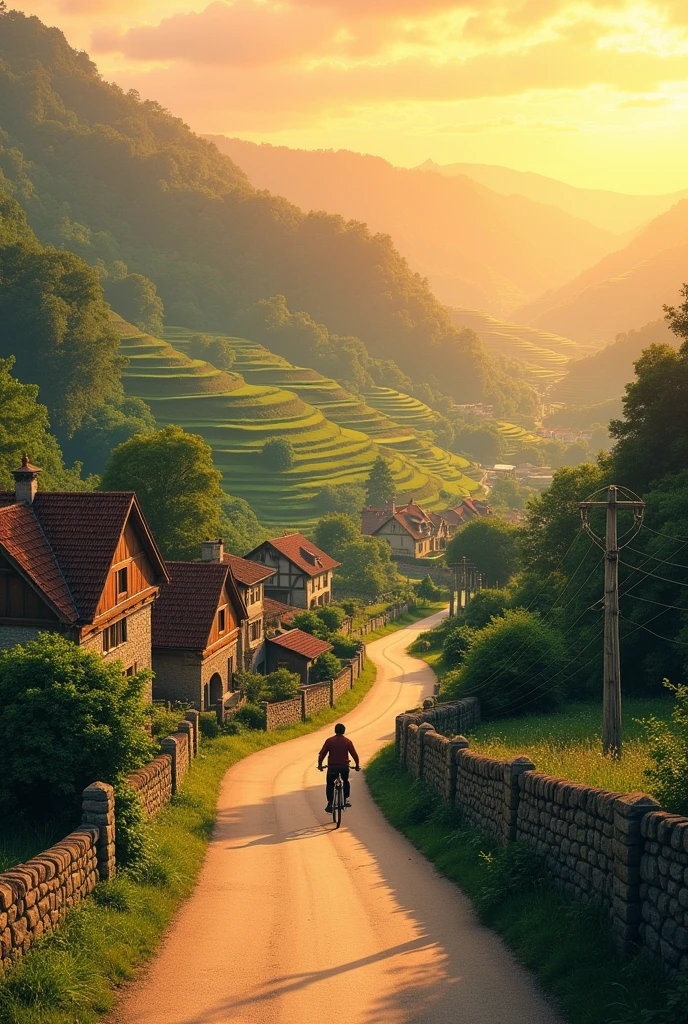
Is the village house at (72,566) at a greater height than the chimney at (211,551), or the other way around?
the village house at (72,566)

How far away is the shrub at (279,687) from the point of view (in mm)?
44000

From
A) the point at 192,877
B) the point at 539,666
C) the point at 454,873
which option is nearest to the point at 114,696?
the point at 192,877

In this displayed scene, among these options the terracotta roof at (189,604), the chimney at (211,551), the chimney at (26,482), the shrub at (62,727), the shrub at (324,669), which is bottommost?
the shrub at (324,669)

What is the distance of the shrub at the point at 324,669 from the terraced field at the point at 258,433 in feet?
244

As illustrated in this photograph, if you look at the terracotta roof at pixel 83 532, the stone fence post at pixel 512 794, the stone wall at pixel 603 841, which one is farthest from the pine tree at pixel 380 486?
the stone fence post at pixel 512 794

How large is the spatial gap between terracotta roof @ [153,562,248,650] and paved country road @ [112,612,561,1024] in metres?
17.3

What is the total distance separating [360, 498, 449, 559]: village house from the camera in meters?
124

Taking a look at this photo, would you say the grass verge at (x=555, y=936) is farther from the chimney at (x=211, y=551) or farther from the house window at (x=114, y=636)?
the chimney at (x=211, y=551)

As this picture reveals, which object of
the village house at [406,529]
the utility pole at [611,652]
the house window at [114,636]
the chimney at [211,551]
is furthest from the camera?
the village house at [406,529]

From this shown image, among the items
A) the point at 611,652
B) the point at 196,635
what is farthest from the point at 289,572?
the point at 611,652

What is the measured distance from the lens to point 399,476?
162 metres

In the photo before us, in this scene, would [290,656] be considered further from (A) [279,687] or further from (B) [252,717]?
(B) [252,717]

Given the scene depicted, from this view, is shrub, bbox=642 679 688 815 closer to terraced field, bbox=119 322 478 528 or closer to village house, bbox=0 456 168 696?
village house, bbox=0 456 168 696

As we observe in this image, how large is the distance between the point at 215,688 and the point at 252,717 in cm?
194
